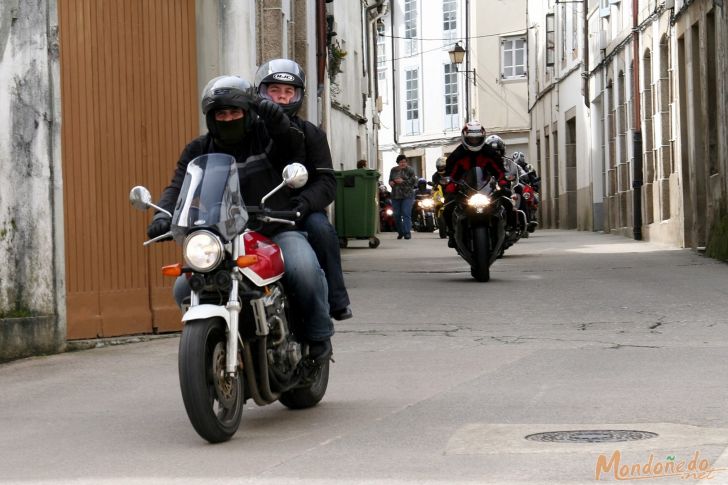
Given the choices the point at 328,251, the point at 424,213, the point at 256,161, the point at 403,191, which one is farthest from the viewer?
the point at 424,213

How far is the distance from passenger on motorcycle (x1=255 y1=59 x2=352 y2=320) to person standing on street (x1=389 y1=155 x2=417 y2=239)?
24.9 metres

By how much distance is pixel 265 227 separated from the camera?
24.1 feet

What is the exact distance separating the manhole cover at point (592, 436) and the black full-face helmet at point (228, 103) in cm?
202

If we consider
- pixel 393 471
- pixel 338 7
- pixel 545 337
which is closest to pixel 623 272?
pixel 545 337

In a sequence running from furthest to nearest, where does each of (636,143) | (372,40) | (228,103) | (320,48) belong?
(372,40), (636,143), (320,48), (228,103)

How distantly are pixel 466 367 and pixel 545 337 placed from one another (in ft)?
6.22

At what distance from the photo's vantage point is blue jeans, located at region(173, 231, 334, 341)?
7.33 m

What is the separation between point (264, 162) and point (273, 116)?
0.89 ft

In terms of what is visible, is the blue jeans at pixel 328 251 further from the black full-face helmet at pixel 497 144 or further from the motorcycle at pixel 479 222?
the black full-face helmet at pixel 497 144

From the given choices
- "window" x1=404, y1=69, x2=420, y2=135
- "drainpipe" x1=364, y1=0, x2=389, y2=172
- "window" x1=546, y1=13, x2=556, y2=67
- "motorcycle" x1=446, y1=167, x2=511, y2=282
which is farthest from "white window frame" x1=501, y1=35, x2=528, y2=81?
"motorcycle" x1=446, y1=167, x2=511, y2=282

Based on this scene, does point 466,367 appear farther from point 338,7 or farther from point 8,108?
point 338,7

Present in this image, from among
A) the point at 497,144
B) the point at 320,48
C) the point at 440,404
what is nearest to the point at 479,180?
the point at 497,144

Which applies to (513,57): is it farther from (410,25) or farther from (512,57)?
(410,25)

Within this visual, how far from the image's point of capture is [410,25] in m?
62.3
